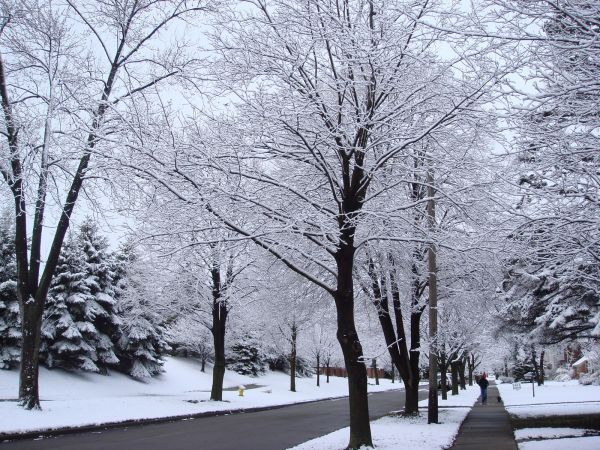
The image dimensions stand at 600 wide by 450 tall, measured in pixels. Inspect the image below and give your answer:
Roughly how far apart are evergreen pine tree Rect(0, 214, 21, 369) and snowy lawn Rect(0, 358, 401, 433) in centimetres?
86

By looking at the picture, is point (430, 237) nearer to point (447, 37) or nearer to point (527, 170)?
point (527, 170)

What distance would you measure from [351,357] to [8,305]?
25.7 meters

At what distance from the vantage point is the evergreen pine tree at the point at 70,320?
1224 inches

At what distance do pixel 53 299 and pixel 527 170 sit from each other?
29.5 m

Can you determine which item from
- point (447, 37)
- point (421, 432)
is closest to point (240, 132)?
point (447, 37)

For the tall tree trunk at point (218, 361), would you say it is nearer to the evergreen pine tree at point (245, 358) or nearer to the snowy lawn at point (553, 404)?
the snowy lawn at point (553, 404)

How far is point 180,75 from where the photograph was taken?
1000cm

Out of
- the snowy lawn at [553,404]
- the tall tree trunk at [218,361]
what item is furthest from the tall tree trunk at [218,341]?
the snowy lawn at [553,404]

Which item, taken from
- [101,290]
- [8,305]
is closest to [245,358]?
[101,290]

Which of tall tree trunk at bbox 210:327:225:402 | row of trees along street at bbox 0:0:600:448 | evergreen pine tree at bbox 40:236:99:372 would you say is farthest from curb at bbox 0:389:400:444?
evergreen pine tree at bbox 40:236:99:372

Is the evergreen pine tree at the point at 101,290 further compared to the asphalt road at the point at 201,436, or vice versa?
the evergreen pine tree at the point at 101,290

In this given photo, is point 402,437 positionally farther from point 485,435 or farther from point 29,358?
point 29,358

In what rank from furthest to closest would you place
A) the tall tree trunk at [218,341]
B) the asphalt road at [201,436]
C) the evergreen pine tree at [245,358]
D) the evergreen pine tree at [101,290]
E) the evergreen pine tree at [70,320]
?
the evergreen pine tree at [245,358], the evergreen pine tree at [101,290], the evergreen pine tree at [70,320], the tall tree trunk at [218,341], the asphalt road at [201,436]

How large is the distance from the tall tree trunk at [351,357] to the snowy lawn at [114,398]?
317 inches
